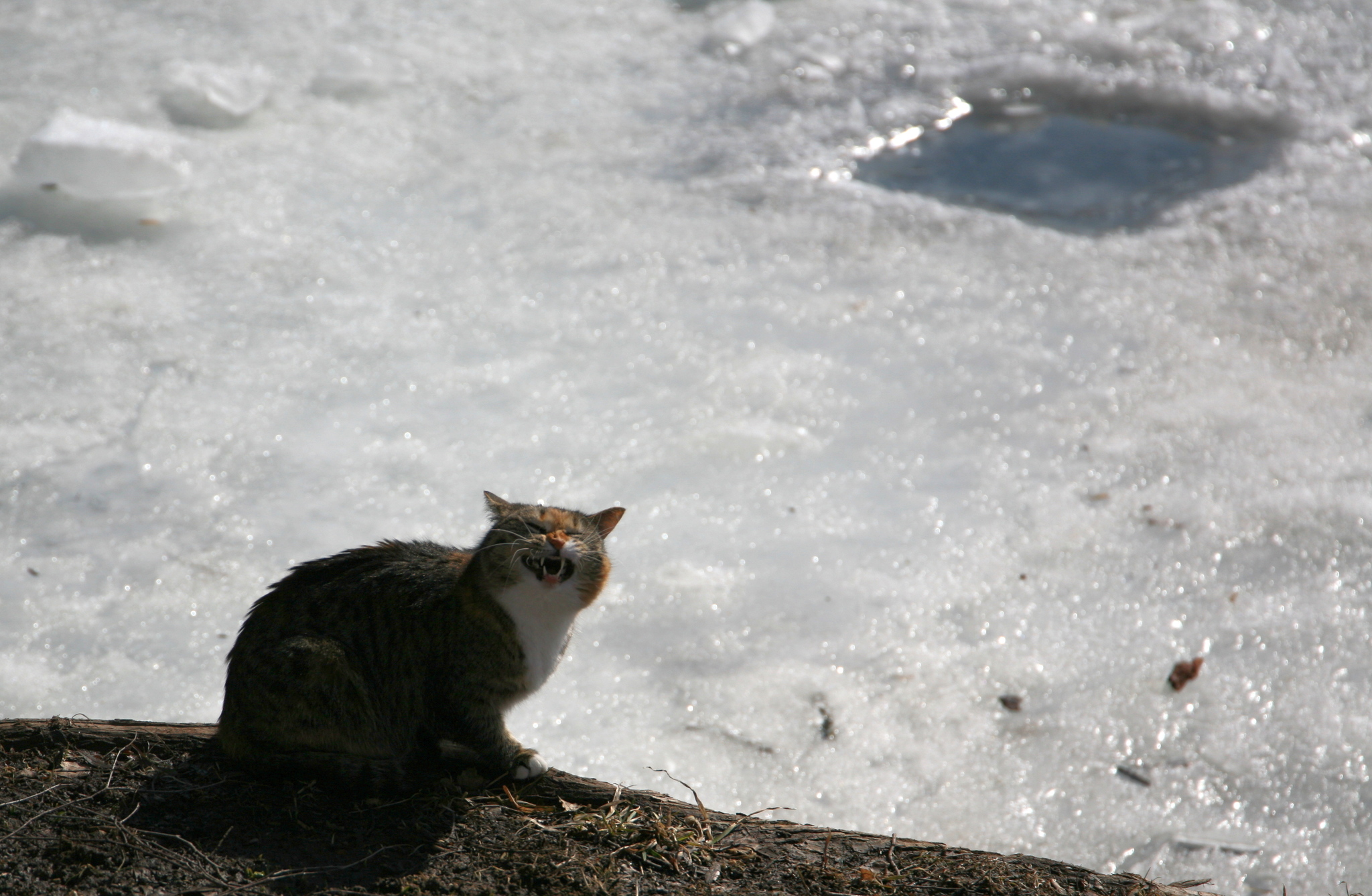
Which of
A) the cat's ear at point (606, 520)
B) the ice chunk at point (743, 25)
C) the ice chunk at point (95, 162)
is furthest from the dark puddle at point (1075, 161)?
the cat's ear at point (606, 520)

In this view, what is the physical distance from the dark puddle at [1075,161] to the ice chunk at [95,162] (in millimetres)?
3306

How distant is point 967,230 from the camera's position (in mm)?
5211

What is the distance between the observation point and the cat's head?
7.59ft

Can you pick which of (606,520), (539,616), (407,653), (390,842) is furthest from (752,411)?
(390,842)

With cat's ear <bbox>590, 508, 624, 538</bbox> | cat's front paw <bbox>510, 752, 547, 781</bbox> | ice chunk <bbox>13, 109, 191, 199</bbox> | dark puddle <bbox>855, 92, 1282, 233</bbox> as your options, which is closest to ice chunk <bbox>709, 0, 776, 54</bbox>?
dark puddle <bbox>855, 92, 1282, 233</bbox>

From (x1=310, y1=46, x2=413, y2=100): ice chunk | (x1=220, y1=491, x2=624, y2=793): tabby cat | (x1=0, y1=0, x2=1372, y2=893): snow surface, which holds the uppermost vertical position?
(x1=310, y1=46, x2=413, y2=100): ice chunk

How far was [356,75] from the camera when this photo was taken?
587cm

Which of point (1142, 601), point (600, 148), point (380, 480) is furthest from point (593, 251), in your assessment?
point (1142, 601)

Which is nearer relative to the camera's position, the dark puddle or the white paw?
the white paw

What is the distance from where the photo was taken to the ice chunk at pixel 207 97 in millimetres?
→ 5441

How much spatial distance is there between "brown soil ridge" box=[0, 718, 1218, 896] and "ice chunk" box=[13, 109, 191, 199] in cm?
309

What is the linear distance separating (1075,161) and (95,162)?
15.4 ft

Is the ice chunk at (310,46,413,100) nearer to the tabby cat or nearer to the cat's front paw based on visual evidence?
the tabby cat

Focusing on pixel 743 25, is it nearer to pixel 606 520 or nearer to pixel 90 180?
pixel 90 180
